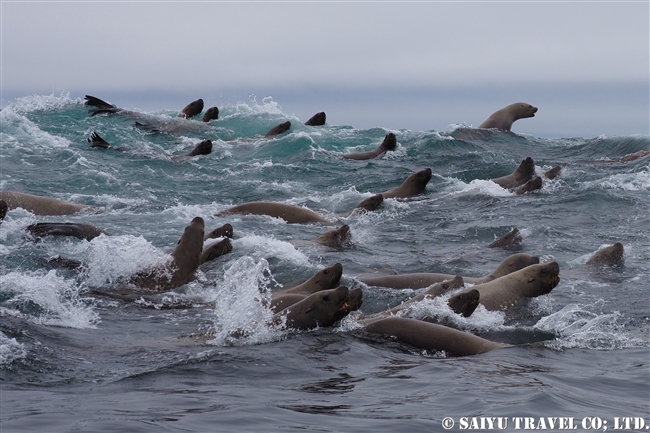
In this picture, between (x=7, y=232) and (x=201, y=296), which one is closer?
(x=201, y=296)

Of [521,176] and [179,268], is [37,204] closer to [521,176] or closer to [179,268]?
[179,268]

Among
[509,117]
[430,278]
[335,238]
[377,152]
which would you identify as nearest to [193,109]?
[377,152]

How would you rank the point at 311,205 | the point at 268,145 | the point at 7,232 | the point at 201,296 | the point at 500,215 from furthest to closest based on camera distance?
the point at 268,145 → the point at 311,205 → the point at 500,215 → the point at 7,232 → the point at 201,296

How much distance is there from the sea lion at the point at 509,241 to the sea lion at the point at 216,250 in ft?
14.0

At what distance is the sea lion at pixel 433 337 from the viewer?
8523 mm

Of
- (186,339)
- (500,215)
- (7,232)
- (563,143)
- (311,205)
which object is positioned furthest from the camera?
(563,143)

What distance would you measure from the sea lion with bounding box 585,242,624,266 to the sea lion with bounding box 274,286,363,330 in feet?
19.0

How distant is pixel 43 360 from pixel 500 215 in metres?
11.5

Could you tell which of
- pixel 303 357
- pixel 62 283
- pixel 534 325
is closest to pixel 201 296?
pixel 62 283

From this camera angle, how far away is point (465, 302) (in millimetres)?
9734

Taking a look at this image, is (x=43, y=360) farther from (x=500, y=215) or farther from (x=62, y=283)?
(x=500, y=215)

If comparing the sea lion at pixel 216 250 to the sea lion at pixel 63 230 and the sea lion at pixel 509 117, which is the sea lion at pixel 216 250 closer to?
the sea lion at pixel 63 230

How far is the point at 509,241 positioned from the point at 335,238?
9.13ft

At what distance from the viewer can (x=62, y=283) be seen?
10.5 m
